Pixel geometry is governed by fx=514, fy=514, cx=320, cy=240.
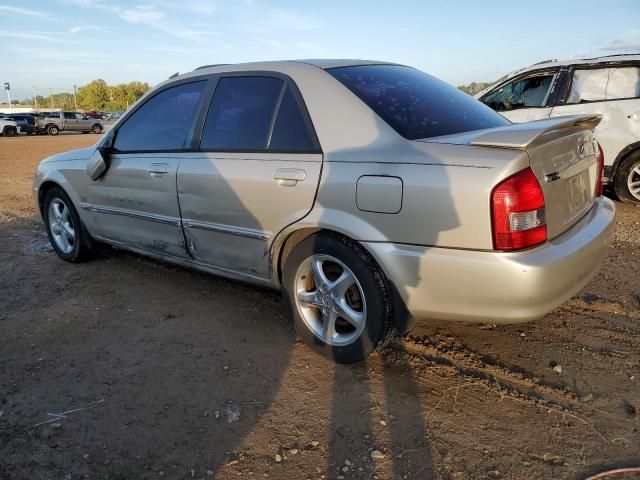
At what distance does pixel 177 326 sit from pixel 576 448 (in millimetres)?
2442

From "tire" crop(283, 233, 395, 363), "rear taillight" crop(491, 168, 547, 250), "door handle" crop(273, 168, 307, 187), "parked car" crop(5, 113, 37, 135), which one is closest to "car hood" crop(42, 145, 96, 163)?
"door handle" crop(273, 168, 307, 187)

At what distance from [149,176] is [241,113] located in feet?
3.09

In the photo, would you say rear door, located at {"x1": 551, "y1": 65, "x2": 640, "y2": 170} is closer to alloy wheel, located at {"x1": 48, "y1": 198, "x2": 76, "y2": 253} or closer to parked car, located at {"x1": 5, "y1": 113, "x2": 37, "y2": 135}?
alloy wheel, located at {"x1": 48, "y1": 198, "x2": 76, "y2": 253}

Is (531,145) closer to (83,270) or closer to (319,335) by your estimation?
(319,335)

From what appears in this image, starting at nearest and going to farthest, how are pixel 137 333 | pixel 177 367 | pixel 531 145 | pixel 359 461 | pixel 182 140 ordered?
pixel 359 461 < pixel 531 145 < pixel 177 367 < pixel 137 333 < pixel 182 140

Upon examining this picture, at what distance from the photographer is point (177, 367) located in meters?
2.94

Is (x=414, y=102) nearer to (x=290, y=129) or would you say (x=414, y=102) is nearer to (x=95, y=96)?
(x=290, y=129)

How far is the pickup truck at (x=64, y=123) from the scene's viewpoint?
35.2 m

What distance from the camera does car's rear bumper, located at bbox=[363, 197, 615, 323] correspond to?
90.2 inches

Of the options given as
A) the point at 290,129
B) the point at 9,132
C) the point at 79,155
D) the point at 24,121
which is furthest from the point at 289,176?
the point at 24,121

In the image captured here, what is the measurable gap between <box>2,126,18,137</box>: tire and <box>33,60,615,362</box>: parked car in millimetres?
35469

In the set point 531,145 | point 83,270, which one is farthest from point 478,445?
point 83,270

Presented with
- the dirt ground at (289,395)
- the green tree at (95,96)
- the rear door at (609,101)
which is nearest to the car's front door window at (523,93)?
the rear door at (609,101)

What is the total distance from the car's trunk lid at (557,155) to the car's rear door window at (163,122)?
73.6 inches
